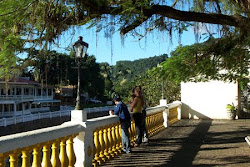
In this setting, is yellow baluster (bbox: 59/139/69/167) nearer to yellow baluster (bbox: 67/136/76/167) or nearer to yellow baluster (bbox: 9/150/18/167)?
yellow baluster (bbox: 67/136/76/167)

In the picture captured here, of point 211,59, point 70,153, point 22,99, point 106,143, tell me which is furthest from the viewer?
point 22,99

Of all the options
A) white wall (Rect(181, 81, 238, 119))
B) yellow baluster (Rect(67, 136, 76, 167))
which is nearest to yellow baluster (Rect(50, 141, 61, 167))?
yellow baluster (Rect(67, 136, 76, 167))

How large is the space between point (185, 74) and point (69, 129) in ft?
17.8

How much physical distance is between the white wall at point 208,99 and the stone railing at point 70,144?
372 inches

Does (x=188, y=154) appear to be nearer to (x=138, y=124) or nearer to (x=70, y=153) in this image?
(x=138, y=124)

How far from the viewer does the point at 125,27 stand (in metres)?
5.34

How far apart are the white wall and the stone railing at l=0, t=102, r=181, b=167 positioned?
9.44m

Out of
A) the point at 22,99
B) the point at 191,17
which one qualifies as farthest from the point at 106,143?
the point at 22,99

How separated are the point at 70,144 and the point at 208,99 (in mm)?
13364

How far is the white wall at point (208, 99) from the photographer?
55.6ft

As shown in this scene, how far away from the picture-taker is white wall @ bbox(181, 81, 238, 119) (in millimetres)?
16953

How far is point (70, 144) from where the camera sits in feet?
16.5

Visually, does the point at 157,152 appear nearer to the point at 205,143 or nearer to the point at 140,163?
the point at 140,163

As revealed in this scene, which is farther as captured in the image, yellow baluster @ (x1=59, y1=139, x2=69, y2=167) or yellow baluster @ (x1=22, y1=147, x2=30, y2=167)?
yellow baluster @ (x1=59, y1=139, x2=69, y2=167)
